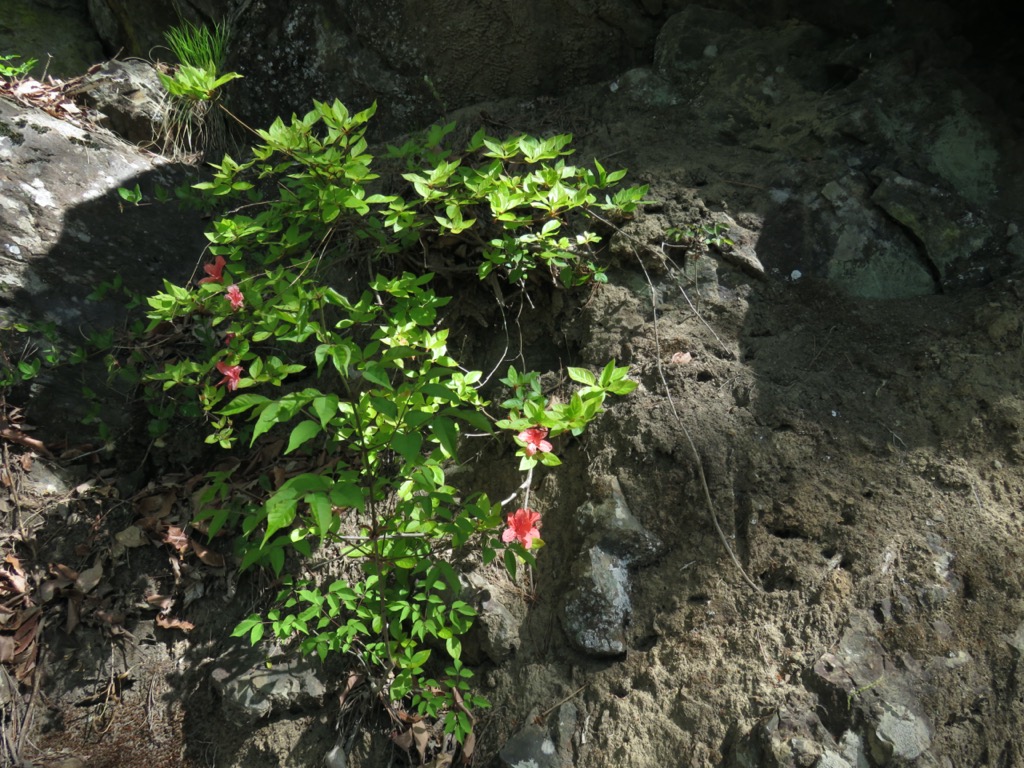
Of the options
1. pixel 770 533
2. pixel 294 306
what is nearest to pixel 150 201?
pixel 294 306

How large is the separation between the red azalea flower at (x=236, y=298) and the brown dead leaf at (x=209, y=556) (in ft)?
3.69

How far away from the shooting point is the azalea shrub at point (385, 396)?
2.11m

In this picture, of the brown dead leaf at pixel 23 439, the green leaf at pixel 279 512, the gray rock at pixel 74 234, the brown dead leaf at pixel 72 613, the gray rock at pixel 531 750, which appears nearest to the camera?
the green leaf at pixel 279 512

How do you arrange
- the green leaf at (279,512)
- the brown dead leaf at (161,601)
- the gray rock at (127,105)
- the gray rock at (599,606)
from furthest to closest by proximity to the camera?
the gray rock at (127,105) → the brown dead leaf at (161,601) → the gray rock at (599,606) → the green leaf at (279,512)

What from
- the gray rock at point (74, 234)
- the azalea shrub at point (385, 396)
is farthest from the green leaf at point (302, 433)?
the gray rock at point (74, 234)

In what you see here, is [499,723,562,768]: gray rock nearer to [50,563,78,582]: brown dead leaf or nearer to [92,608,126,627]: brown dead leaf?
[92,608,126,627]: brown dead leaf

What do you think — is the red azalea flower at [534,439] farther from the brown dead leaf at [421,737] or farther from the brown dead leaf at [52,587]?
the brown dead leaf at [52,587]

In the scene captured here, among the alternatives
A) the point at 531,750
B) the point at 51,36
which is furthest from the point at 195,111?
the point at 531,750

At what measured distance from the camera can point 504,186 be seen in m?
2.65

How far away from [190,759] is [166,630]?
51 centimetres

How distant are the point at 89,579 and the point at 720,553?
2429mm

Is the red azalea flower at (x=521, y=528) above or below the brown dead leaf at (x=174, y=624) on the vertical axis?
above

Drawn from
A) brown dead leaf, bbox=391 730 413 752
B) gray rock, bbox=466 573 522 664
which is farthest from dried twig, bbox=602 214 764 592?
brown dead leaf, bbox=391 730 413 752

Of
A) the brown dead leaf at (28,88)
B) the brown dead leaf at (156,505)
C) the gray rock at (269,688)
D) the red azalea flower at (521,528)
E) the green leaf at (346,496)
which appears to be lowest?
the gray rock at (269,688)
